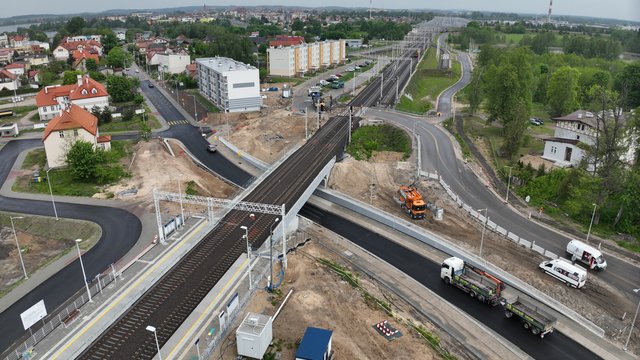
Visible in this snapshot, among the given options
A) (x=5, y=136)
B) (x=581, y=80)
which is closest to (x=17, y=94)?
(x=5, y=136)

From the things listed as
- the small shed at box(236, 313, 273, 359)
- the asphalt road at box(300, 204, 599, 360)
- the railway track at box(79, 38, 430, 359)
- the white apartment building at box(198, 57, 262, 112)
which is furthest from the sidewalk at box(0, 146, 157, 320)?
the white apartment building at box(198, 57, 262, 112)

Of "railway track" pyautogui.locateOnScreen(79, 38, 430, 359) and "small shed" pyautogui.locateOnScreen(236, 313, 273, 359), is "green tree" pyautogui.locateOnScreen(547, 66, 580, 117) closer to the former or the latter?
"railway track" pyautogui.locateOnScreen(79, 38, 430, 359)

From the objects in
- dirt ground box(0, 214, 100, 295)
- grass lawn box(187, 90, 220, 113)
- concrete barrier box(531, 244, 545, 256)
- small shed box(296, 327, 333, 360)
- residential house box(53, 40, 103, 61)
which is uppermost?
residential house box(53, 40, 103, 61)

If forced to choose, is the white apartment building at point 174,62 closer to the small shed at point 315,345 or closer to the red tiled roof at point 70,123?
the red tiled roof at point 70,123

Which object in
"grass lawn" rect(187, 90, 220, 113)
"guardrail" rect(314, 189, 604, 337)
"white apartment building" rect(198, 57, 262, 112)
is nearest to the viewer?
"guardrail" rect(314, 189, 604, 337)

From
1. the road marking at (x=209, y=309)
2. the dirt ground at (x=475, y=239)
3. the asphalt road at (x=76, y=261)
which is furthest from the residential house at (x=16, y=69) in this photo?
the road marking at (x=209, y=309)

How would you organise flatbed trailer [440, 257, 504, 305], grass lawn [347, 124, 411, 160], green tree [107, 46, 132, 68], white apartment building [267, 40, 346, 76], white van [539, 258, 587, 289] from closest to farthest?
flatbed trailer [440, 257, 504, 305], white van [539, 258, 587, 289], grass lawn [347, 124, 411, 160], white apartment building [267, 40, 346, 76], green tree [107, 46, 132, 68]
